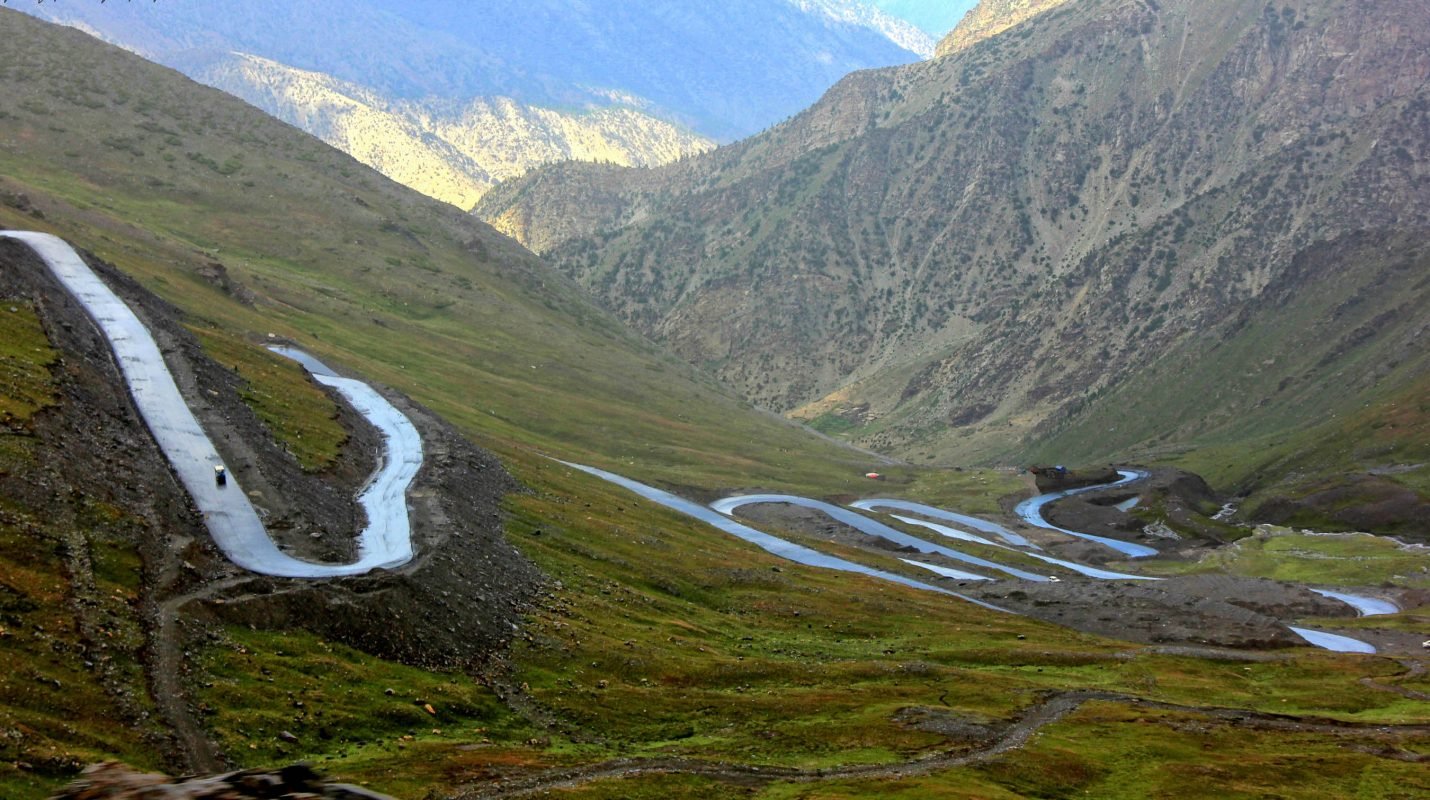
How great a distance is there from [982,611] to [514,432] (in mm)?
70091

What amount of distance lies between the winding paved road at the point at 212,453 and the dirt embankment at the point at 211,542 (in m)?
1.05

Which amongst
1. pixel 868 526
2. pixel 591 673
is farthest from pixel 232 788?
pixel 868 526

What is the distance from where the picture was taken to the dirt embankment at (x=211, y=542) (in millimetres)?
49156

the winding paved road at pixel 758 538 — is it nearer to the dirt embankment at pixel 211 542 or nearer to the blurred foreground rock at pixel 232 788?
the dirt embankment at pixel 211 542

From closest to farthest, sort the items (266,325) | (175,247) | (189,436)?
(189,436), (266,325), (175,247)

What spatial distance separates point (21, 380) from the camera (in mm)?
64625

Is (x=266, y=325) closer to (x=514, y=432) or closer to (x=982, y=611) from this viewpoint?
(x=514, y=432)

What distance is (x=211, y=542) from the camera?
5778cm

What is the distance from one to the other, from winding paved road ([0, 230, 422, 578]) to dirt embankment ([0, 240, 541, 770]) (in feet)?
3.46

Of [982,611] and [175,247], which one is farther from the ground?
[175,247]

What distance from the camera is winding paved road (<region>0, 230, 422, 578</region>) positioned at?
60.2m

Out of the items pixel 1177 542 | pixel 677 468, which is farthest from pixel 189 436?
pixel 1177 542

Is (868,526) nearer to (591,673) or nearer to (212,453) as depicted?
(212,453)

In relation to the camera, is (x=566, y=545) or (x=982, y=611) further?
(x=982, y=611)
